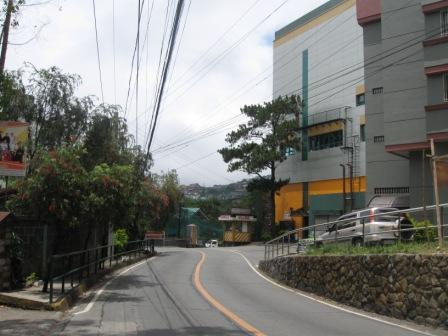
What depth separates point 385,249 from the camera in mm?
14625

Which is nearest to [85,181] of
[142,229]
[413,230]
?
[413,230]

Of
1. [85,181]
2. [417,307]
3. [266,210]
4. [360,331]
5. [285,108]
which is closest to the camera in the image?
[360,331]

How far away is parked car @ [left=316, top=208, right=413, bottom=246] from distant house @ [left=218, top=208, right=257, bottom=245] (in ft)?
147

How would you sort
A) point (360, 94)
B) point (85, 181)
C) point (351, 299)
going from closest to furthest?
point (351, 299) < point (85, 181) < point (360, 94)

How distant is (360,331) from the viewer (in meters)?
11.0

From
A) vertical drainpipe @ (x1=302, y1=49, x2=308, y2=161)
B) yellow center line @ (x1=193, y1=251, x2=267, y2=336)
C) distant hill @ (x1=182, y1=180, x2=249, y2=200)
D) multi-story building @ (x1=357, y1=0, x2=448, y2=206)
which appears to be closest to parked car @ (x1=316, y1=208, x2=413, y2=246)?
yellow center line @ (x1=193, y1=251, x2=267, y2=336)

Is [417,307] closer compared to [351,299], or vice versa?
[417,307]

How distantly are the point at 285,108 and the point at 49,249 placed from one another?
40.7m

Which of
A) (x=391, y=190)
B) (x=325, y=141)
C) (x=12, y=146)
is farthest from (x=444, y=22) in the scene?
(x=325, y=141)

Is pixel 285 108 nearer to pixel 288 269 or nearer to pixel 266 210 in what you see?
pixel 266 210

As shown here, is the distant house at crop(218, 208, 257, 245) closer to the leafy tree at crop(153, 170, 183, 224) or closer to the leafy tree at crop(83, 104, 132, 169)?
the leafy tree at crop(153, 170, 183, 224)

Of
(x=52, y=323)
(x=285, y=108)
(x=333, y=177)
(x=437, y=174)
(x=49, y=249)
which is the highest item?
(x=285, y=108)

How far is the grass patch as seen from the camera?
517 inches

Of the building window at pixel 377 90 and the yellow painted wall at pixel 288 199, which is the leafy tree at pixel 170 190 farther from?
the building window at pixel 377 90
